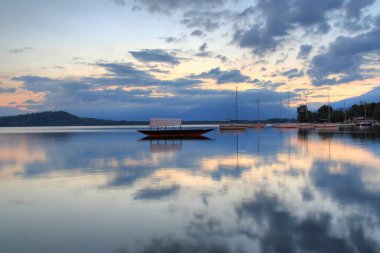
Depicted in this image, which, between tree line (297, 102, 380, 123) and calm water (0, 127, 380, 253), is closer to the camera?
calm water (0, 127, 380, 253)

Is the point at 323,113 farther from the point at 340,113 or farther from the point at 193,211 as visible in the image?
the point at 193,211

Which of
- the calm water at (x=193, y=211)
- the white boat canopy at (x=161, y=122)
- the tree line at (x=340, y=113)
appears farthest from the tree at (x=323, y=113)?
the calm water at (x=193, y=211)

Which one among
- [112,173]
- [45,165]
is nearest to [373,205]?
[112,173]

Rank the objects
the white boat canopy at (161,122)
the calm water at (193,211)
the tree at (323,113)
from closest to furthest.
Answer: the calm water at (193,211), the white boat canopy at (161,122), the tree at (323,113)

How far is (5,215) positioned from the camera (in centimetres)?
1182

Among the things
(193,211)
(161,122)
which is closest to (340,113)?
(161,122)

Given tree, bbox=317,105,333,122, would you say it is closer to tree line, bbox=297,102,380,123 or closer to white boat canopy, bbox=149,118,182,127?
tree line, bbox=297,102,380,123

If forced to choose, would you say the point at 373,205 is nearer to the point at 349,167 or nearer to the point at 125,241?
the point at 125,241

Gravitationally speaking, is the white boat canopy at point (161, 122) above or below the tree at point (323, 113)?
below

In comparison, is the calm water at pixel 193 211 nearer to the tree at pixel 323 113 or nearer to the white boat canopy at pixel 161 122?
the white boat canopy at pixel 161 122

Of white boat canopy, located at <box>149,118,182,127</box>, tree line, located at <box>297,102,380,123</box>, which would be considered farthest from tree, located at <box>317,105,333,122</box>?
white boat canopy, located at <box>149,118,182,127</box>

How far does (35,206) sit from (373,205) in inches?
457

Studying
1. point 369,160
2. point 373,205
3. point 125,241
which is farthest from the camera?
point 369,160

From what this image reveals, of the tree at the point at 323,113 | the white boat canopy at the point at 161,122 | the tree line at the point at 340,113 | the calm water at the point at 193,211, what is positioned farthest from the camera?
the tree at the point at 323,113
